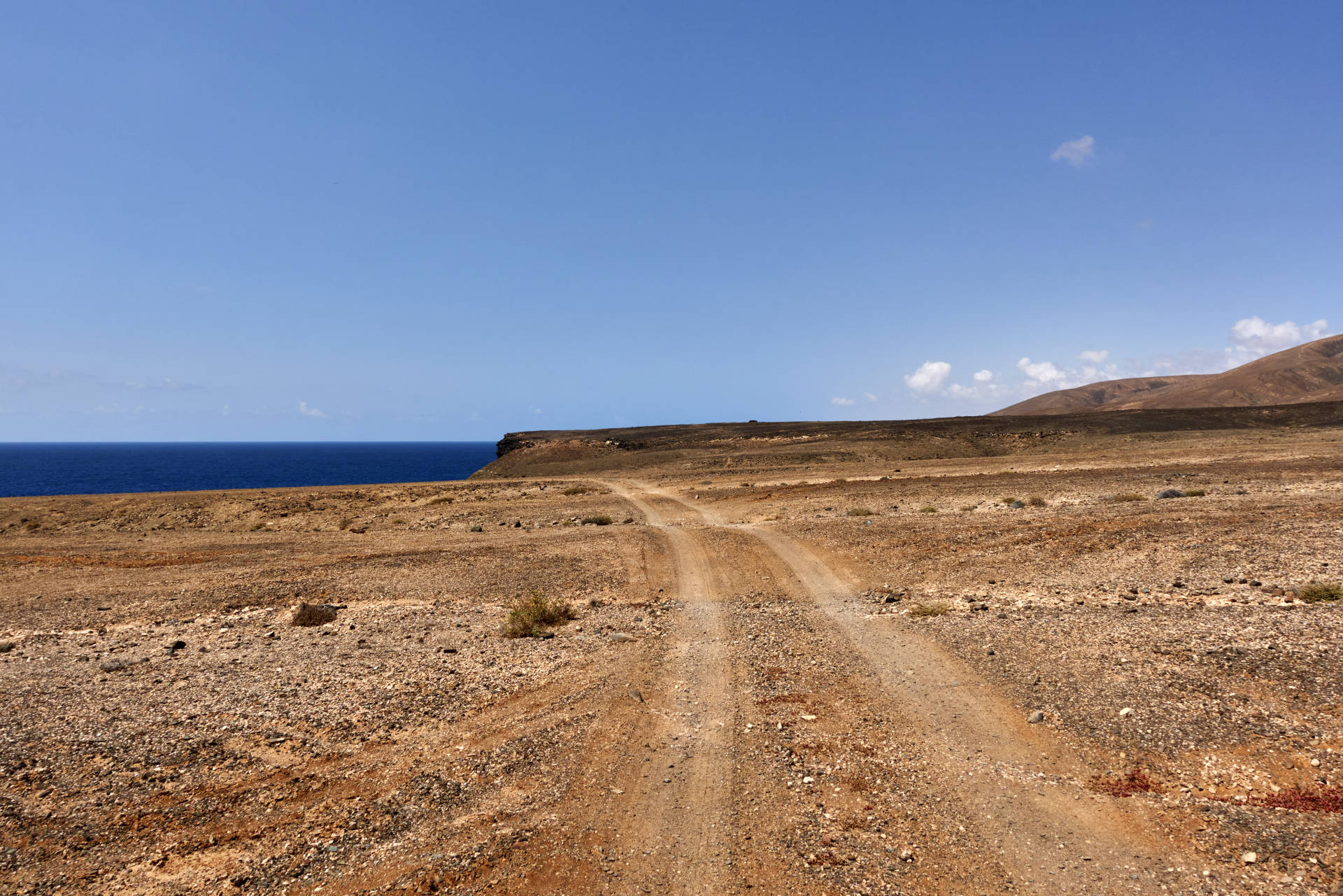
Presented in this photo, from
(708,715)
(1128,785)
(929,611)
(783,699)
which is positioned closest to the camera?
(1128,785)

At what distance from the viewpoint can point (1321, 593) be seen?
1316cm

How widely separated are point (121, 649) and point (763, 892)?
14.9 metres

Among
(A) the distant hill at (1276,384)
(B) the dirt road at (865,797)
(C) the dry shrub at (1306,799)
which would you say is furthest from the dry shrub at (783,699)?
(A) the distant hill at (1276,384)

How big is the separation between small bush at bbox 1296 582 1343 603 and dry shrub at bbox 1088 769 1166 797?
9.00 m

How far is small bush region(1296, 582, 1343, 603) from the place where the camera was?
13.1 m

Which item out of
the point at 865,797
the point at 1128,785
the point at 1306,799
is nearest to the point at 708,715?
the point at 865,797

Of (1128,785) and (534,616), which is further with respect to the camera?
(534,616)

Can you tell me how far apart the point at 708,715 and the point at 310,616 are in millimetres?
11246

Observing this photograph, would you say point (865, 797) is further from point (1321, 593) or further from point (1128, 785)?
point (1321, 593)

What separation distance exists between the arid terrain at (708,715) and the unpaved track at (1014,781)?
0.15ft

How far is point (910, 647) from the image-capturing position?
1277 centimetres

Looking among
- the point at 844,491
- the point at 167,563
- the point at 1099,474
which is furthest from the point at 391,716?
the point at 1099,474

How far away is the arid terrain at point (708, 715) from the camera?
6500 mm

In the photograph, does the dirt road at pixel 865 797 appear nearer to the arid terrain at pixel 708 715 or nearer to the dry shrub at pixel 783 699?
the arid terrain at pixel 708 715
